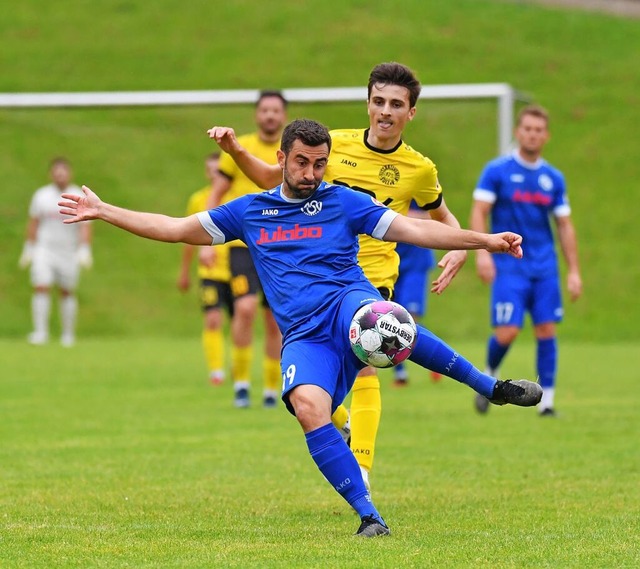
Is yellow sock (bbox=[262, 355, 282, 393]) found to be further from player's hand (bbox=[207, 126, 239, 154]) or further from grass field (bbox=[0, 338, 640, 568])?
player's hand (bbox=[207, 126, 239, 154])

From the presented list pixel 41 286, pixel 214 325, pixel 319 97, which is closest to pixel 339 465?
pixel 214 325

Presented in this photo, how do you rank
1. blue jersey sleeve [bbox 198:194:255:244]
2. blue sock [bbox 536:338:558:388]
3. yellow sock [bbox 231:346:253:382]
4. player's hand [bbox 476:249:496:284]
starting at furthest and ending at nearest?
yellow sock [bbox 231:346:253:382] < blue sock [bbox 536:338:558:388] < player's hand [bbox 476:249:496:284] < blue jersey sleeve [bbox 198:194:255:244]

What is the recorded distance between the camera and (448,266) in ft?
23.6

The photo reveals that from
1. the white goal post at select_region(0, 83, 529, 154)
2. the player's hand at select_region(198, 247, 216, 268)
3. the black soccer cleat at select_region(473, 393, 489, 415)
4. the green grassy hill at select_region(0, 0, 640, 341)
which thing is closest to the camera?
the black soccer cleat at select_region(473, 393, 489, 415)

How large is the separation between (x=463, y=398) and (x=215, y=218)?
7.46 m

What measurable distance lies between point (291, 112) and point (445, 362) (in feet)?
49.0

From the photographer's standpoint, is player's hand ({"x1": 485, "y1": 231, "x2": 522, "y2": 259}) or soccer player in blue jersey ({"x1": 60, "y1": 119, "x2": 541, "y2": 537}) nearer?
player's hand ({"x1": 485, "y1": 231, "x2": 522, "y2": 259})

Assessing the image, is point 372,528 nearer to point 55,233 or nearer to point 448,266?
point 448,266

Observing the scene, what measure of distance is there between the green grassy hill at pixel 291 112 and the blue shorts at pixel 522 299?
9.45m

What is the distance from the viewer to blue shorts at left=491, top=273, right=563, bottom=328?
11.6 m

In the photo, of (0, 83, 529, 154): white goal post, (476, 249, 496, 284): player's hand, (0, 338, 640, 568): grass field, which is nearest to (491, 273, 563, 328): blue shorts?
(476, 249, 496, 284): player's hand

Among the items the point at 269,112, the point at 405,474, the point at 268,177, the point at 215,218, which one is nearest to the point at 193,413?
the point at 269,112

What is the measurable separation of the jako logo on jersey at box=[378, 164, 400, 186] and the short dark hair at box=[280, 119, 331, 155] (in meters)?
1.25

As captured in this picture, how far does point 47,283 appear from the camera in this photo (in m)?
20.9
